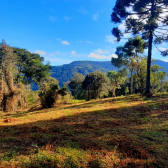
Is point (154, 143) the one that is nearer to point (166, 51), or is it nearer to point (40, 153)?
point (40, 153)

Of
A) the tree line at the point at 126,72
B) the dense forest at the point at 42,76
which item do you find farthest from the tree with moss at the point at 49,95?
the tree line at the point at 126,72

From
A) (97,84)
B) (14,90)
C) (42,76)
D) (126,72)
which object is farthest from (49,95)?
(126,72)

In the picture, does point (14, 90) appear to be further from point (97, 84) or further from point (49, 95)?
point (97, 84)

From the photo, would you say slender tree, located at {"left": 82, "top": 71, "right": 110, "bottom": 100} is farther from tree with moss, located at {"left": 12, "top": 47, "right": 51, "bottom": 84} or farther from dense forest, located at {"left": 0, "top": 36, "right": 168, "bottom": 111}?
tree with moss, located at {"left": 12, "top": 47, "right": 51, "bottom": 84}

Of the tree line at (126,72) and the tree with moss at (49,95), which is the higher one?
the tree line at (126,72)

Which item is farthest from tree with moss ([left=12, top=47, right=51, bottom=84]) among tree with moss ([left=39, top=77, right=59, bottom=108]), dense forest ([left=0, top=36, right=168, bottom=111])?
tree with moss ([left=39, top=77, right=59, bottom=108])

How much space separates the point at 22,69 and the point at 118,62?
47.5ft

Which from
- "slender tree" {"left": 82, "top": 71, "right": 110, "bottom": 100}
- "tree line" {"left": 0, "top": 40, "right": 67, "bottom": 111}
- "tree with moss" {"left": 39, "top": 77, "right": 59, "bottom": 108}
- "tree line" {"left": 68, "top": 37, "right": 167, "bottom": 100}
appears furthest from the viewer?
"slender tree" {"left": 82, "top": 71, "right": 110, "bottom": 100}

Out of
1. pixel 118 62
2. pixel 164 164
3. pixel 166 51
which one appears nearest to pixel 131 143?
pixel 164 164

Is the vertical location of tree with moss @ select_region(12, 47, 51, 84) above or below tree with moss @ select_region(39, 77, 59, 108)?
above

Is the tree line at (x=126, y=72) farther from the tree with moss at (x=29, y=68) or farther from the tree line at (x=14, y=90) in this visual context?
the tree line at (x=14, y=90)

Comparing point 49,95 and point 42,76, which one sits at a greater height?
point 42,76

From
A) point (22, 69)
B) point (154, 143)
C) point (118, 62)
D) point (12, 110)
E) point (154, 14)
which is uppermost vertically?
point (154, 14)

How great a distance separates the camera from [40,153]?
8.70 ft
